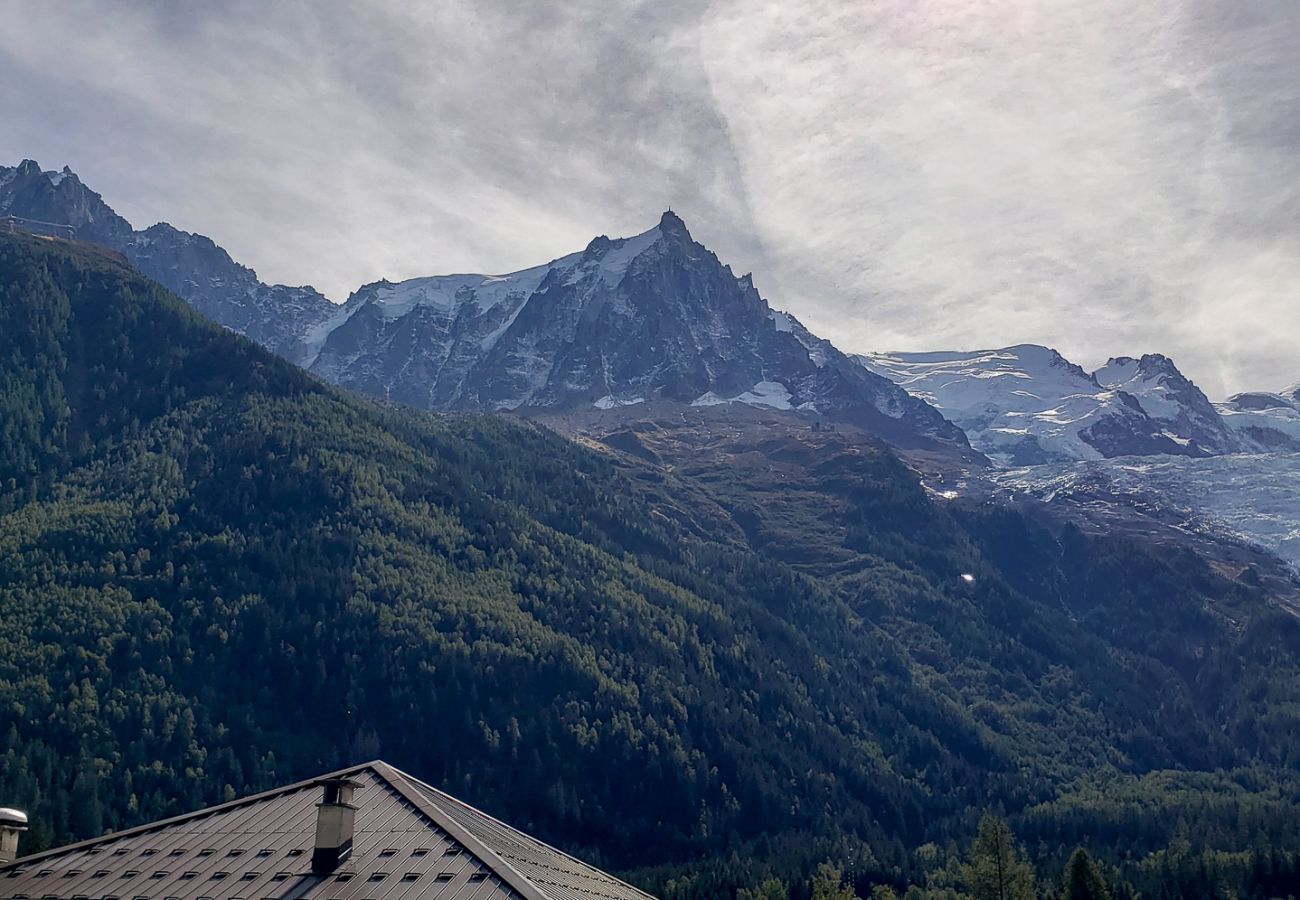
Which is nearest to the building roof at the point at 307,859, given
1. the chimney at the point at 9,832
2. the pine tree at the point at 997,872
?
the chimney at the point at 9,832

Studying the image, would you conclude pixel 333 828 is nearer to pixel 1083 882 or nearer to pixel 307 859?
pixel 307 859

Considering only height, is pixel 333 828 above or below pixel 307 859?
above

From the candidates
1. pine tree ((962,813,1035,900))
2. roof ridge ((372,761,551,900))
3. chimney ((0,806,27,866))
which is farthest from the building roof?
pine tree ((962,813,1035,900))

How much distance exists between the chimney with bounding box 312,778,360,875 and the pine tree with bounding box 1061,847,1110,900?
12453 cm

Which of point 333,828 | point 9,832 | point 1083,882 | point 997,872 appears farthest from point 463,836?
point 1083,882

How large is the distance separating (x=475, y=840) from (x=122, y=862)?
18.4 metres

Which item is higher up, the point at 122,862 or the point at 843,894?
the point at 122,862

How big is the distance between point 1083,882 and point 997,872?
49.4 ft

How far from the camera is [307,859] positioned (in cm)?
5922

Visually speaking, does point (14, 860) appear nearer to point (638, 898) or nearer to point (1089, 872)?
point (638, 898)

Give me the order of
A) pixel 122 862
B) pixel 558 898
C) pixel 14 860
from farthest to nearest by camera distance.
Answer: pixel 14 860 < pixel 122 862 < pixel 558 898

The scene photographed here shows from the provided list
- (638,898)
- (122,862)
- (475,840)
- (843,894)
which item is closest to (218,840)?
(122,862)

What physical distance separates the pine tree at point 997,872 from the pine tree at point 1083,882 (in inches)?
308

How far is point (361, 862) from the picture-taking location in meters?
57.7
